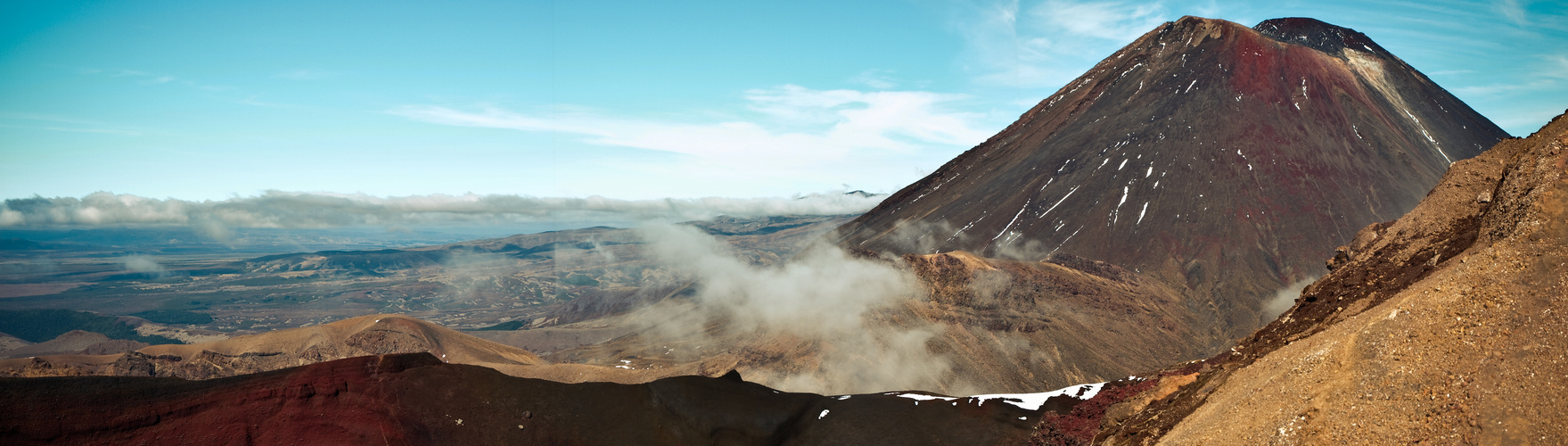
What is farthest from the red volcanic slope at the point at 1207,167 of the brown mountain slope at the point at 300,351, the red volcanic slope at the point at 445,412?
the brown mountain slope at the point at 300,351

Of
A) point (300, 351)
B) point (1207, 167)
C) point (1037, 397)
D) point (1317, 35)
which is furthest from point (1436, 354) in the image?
point (1317, 35)

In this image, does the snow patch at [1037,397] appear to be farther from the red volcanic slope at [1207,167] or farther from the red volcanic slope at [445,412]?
the red volcanic slope at [1207,167]

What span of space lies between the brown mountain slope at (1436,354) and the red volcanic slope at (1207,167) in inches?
2182

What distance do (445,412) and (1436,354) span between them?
3661cm

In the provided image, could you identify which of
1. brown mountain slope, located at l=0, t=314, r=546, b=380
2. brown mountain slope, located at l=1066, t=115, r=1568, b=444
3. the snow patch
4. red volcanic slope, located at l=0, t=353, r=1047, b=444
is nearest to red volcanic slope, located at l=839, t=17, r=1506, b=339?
the snow patch

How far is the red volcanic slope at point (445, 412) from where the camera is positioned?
27.9 meters

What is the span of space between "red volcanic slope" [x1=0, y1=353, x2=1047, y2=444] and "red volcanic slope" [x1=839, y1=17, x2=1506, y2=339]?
5614cm

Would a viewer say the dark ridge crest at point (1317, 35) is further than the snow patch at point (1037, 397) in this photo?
Yes

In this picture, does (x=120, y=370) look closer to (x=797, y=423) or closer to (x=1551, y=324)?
(x=797, y=423)

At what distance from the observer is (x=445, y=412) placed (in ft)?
110

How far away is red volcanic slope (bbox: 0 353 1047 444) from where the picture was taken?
27906 mm

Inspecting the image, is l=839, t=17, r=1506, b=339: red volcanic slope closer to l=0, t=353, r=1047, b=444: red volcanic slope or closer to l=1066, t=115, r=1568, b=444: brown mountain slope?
l=1066, t=115, r=1568, b=444: brown mountain slope

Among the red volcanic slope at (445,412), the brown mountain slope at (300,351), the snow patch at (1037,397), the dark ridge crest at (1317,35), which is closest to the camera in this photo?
the red volcanic slope at (445,412)

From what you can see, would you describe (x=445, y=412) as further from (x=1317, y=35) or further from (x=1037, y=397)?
(x=1317, y=35)
